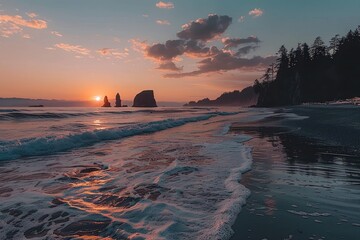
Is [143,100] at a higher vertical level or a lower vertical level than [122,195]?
higher

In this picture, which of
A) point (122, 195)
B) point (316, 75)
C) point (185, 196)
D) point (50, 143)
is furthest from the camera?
point (316, 75)

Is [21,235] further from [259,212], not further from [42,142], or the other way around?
[42,142]

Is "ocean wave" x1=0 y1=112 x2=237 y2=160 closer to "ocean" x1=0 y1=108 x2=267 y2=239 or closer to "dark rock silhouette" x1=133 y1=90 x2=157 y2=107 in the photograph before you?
"ocean" x1=0 y1=108 x2=267 y2=239

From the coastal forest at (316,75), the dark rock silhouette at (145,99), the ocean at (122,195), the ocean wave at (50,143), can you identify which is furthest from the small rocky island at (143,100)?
the ocean at (122,195)

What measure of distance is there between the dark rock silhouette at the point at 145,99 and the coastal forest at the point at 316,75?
237ft

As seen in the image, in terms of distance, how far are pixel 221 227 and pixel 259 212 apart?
850 millimetres

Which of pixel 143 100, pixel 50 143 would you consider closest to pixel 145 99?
pixel 143 100

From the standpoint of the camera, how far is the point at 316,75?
74.6m

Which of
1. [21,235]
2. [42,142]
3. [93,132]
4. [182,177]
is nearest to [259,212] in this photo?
[182,177]

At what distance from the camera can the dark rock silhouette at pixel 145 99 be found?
15362 cm

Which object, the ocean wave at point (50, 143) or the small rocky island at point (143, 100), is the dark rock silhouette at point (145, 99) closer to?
the small rocky island at point (143, 100)

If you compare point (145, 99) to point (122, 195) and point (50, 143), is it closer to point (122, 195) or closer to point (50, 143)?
point (50, 143)

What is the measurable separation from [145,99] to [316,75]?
98712 millimetres

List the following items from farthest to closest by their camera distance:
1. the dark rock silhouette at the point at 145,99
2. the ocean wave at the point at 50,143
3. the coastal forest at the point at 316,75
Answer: the dark rock silhouette at the point at 145,99 → the coastal forest at the point at 316,75 → the ocean wave at the point at 50,143
